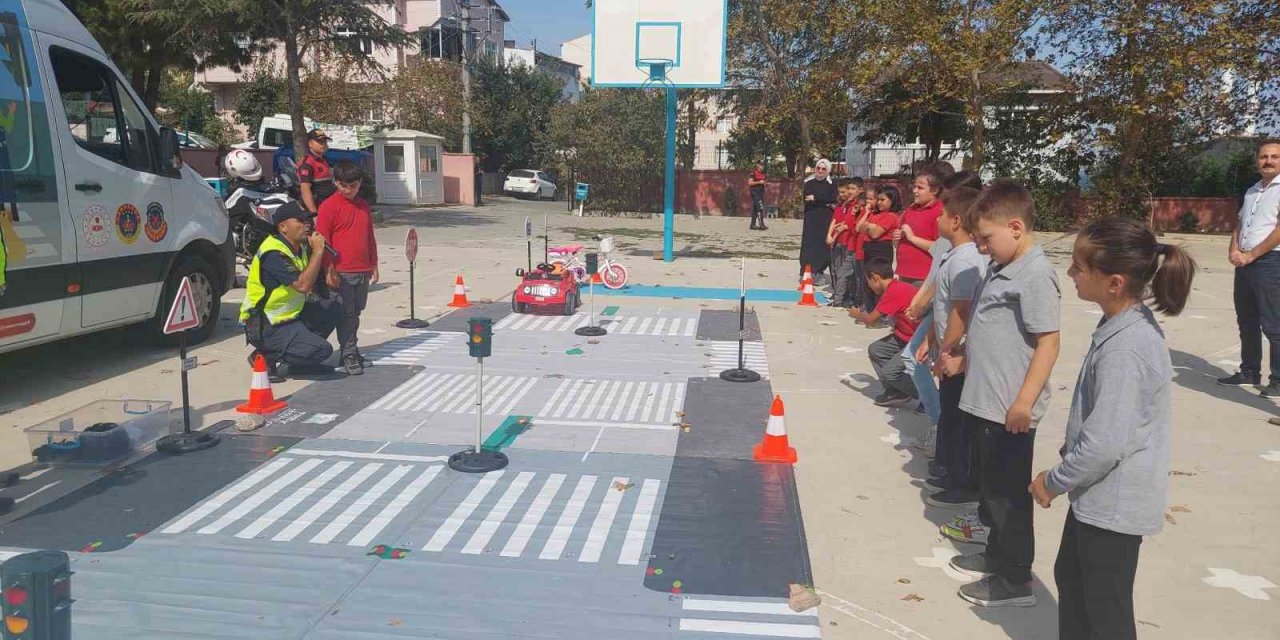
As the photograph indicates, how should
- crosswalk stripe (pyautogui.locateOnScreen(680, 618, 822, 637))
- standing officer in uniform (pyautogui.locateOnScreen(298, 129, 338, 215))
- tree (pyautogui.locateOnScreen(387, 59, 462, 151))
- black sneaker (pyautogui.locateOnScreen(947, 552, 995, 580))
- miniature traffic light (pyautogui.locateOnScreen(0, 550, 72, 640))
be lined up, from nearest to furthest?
miniature traffic light (pyautogui.locateOnScreen(0, 550, 72, 640)), crosswalk stripe (pyautogui.locateOnScreen(680, 618, 822, 637)), black sneaker (pyautogui.locateOnScreen(947, 552, 995, 580)), standing officer in uniform (pyautogui.locateOnScreen(298, 129, 338, 215)), tree (pyautogui.locateOnScreen(387, 59, 462, 151))

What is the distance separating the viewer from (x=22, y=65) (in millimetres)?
6562

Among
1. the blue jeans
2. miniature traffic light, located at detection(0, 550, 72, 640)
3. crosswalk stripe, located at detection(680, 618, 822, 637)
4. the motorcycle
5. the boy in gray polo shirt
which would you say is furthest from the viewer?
the motorcycle

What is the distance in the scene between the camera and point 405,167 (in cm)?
3175

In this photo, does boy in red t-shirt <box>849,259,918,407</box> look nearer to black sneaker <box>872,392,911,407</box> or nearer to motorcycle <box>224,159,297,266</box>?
black sneaker <box>872,392,911,407</box>

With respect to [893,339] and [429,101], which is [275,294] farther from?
[429,101]

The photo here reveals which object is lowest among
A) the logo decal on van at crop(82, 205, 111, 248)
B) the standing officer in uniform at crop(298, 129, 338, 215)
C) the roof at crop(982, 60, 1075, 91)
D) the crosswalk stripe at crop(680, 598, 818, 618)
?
the crosswalk stripe at crop(680, 598, 818, 618)

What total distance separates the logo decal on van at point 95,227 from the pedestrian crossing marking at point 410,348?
2.39 m

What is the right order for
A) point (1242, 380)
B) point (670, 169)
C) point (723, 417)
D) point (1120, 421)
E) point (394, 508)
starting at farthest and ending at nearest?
point (670, 169)
point (1242, 380)
point (723, 417)
point (394, 508)
point (1120, 421)

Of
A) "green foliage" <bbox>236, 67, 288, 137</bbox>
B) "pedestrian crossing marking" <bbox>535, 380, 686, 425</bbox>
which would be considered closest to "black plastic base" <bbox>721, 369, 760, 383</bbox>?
"pedestrian crossing marking" <bbox>535, 380, 686, 425</bbox>

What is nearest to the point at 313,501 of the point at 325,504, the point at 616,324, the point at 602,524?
the point at 325,504

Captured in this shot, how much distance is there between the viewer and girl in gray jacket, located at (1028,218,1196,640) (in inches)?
107

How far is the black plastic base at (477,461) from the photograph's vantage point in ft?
17.3

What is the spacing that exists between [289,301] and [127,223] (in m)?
1.68

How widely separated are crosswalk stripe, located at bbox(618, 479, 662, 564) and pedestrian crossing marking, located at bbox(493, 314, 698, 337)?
15.3 feet
